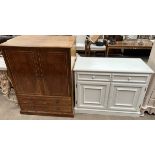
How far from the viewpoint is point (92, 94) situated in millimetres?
2043

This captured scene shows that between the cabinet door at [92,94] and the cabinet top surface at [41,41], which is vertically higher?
the cabinet top surface at [41,41]

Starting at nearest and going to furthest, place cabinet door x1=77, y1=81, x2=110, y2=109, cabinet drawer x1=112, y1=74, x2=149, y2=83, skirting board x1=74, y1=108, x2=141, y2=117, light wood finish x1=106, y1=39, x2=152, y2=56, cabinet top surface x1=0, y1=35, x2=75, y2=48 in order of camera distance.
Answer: cabinet top surface x1=0, y1=35, x2=75, y2=48 → cabinet drawer x1=112, y1=74, x2=149, y2=83 → cabinet door x1=77, y1=81, x2=110, y2=109 → skirting board x1=74, y1=108, x2=141, y2=117 → light wood finish x1=106, y1=39, x2=152, y2=56

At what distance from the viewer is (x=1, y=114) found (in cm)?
226

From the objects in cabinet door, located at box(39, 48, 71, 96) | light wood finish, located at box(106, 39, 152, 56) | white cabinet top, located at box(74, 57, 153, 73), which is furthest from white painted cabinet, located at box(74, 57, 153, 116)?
light wood finish, located at box(106, 39, 152, 56)

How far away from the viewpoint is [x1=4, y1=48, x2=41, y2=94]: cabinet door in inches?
65.8

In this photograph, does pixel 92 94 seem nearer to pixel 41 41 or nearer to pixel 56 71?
pixel 56 71

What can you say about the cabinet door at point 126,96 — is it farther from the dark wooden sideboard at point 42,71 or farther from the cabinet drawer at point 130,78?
the dark wooden sideboard at point 42,71

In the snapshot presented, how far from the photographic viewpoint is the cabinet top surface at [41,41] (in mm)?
1621

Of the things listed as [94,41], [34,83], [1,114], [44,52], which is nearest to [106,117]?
[34,83]

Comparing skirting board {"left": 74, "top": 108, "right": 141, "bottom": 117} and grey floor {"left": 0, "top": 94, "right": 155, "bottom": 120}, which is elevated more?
skirting board {"left": 74, "top": 108, "right": 141, "bottom": 117}

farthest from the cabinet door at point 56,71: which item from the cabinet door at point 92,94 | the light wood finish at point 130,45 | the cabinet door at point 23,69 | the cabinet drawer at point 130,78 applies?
the light wood finish at point 130,45

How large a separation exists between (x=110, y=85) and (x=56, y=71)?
784 mm

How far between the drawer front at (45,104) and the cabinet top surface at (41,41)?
0.81m

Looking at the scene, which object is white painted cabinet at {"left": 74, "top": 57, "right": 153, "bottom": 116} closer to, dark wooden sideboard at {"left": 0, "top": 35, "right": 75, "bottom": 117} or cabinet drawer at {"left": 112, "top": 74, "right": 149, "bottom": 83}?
cabinet drawer at {"left": 112, "top": 74, "right": 149, "bottom": 83}
